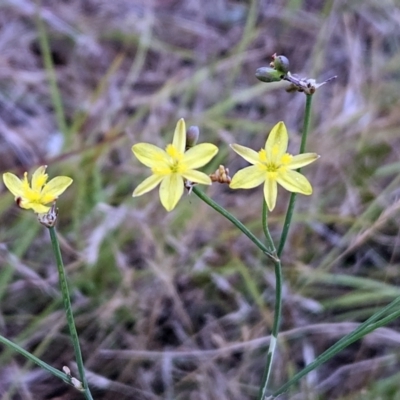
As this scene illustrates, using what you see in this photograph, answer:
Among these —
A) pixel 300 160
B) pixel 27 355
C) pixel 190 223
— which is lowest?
pixel 27 355

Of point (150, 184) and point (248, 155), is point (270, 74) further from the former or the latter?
point (150, 184)

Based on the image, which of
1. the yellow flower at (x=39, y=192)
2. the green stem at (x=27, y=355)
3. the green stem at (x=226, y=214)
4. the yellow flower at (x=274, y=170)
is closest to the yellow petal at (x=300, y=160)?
the yellow flower at (x=274, y=170)

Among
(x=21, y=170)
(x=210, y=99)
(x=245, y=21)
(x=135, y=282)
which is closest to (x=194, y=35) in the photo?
(x=245, y=21)

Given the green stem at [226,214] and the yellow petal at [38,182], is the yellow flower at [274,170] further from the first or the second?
the yellow petal at [38,182]

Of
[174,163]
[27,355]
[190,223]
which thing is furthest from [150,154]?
[190,223]

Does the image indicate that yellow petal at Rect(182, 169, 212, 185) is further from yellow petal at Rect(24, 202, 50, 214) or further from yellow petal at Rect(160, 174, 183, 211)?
yellow petal at Rect(24, 202, 50, 214)

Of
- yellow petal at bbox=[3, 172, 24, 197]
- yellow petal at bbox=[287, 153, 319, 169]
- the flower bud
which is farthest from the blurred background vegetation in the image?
yellow petal at bbox=[3, 172, 24, 197]
